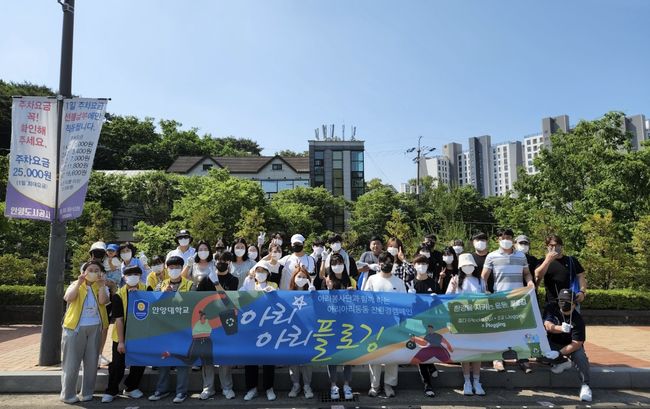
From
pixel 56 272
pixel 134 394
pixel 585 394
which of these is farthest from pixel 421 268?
pixel 56 272

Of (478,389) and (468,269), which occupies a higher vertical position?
(468,269)

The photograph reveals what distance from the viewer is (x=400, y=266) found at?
24.2ft

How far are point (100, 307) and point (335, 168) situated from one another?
4658 centimetres

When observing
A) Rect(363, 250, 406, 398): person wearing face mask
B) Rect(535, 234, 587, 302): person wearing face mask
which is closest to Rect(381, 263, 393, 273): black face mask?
Rect(363, 250, 406, 398): person wearing face mask

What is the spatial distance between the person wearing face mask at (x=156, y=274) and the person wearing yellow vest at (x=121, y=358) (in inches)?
28.8

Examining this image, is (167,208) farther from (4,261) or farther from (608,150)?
(608,150)

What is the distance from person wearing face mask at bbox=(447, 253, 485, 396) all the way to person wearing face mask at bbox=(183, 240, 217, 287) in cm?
365

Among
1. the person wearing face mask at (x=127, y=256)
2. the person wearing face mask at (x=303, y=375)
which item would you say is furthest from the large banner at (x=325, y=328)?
the person wearing face mask at (x=127, y=256)

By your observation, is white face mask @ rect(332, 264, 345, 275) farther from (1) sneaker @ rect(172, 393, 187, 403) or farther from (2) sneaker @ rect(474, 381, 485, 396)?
(1) sneaker @ rect(172, 393, 187, 403)

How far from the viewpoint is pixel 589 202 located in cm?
1781

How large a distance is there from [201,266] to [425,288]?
3377 millimetres

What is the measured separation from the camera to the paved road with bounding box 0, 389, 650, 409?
5.60m

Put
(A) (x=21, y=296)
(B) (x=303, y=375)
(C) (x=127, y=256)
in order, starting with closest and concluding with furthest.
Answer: (B) (x=303, y=375)
(C) (x=127, y=256)
(A) (x=21, y=296)

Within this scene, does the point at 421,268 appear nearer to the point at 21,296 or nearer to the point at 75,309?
the point at 75,309
